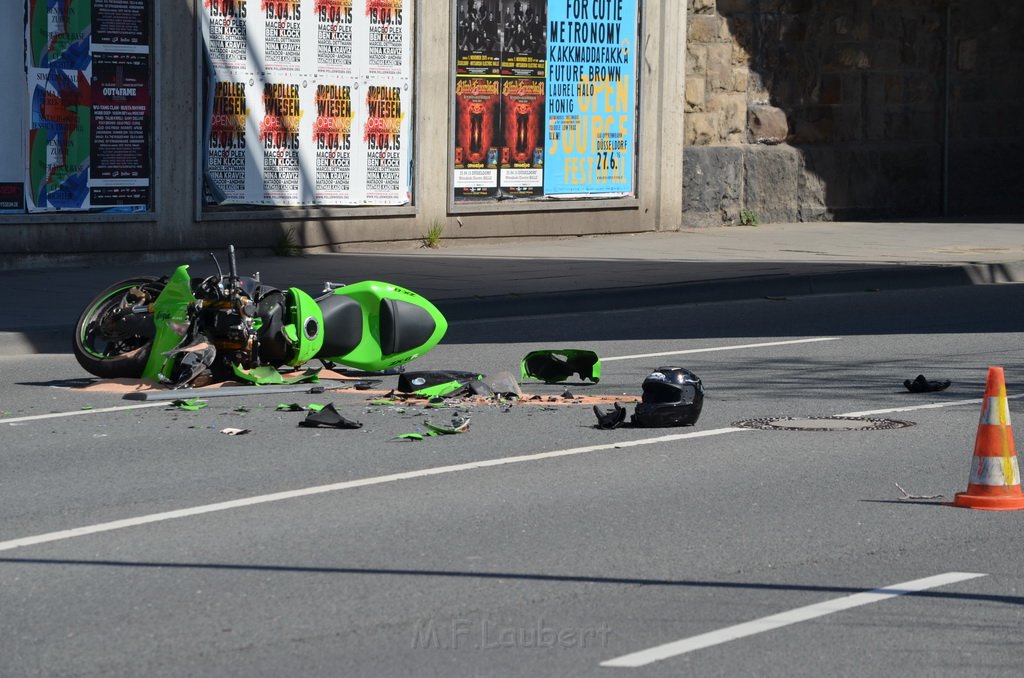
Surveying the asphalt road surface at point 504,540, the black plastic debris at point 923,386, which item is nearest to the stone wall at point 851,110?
the black plastic debris at point 923,386

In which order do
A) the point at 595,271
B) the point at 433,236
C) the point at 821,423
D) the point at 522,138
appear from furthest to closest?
the point at 522,138 < the point at 433,236 < the point at 595,271 < the point at 821,423

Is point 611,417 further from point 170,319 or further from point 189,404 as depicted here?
point 170,319

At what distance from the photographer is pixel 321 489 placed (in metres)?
8.01

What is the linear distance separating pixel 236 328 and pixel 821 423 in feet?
12.0

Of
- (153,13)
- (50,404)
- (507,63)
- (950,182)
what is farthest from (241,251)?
(950,182)

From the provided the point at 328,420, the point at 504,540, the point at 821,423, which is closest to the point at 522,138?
the point at 821,423

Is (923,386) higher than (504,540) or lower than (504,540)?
higher

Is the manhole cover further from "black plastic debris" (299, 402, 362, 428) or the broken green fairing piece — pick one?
the broken green fairing piece

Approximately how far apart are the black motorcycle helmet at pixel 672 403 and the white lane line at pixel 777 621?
3.42m

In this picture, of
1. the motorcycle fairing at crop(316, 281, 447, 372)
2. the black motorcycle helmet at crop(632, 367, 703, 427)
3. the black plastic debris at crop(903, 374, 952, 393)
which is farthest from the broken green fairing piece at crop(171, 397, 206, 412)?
the black plastic debris at crop(903, 374, 952, 393)

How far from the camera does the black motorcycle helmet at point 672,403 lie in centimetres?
984

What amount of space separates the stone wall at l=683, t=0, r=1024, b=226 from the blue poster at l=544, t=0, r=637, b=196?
4.03ft

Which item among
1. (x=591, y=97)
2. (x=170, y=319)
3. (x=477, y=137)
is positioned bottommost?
(x=170, y=319)

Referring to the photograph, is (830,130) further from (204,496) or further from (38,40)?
(204,496)
